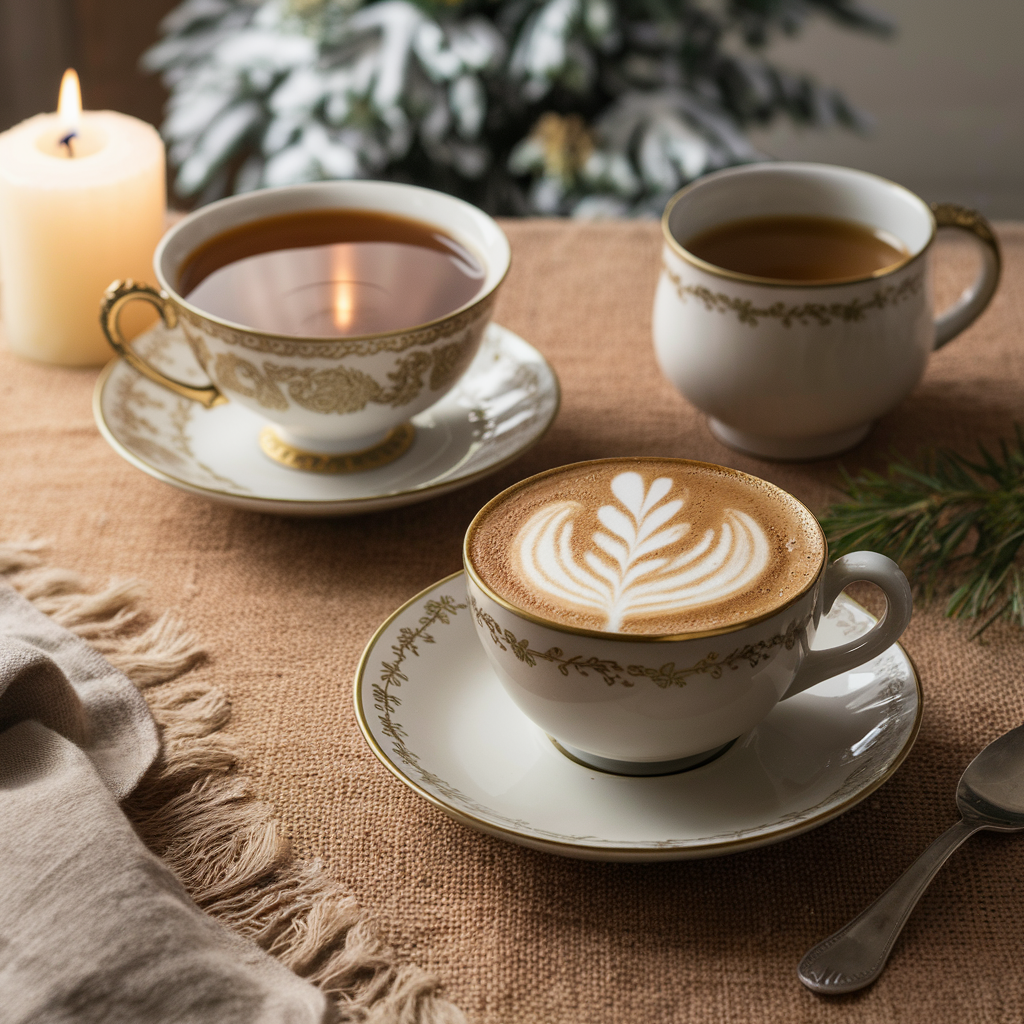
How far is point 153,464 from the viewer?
87 cm

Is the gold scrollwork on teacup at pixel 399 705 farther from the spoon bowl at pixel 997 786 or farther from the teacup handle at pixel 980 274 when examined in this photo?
the teacup handle at pixel 980 274

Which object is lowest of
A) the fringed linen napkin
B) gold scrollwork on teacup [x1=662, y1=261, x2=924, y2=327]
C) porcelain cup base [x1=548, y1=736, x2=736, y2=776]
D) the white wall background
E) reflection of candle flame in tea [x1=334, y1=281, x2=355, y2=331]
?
the white wall background

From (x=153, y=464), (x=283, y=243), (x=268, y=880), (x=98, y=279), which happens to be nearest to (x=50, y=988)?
(x=268, y=880)

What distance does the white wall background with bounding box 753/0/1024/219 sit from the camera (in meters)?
3.07

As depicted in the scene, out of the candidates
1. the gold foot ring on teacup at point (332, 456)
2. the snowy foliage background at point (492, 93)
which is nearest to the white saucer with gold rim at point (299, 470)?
the gold foot ring on teacup at point (332, 456)

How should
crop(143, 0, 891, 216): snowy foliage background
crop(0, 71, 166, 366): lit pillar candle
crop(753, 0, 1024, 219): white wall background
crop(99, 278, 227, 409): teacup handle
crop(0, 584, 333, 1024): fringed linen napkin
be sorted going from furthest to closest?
crop(753, 0, 1024, 219): white wall background
crop(143, 0, 891, 216): snowy foliage background
crop(0, 71, 166, 366): lit pillar candle
crop(99, 278, 227, 409): teacup handle
crop(0, 584, 333, 1024): fringed linen napkin

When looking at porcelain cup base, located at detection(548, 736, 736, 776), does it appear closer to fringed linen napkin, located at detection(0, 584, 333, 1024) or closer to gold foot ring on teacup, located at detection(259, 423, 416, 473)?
fringed linen napkin, located at detection(0, 584, 333, 1024)

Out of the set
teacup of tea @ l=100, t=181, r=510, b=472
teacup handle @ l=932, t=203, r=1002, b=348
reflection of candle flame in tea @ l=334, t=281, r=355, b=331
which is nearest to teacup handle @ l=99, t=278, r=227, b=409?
teacup of tea @ l=100, t=181, r=510, b=472

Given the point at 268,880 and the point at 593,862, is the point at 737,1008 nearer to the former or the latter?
the point at 593,862

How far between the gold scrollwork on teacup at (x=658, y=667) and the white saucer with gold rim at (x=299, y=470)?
303 mm

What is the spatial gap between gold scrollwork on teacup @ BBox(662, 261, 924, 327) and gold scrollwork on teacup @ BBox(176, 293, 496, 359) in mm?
197

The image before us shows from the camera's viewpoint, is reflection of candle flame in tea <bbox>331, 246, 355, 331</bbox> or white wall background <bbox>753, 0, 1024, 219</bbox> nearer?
reflection of candle flame in tea <bbox>331, 246, 355, 331</bbox>

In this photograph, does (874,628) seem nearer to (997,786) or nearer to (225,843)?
(997,786)

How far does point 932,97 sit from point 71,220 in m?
2.84
